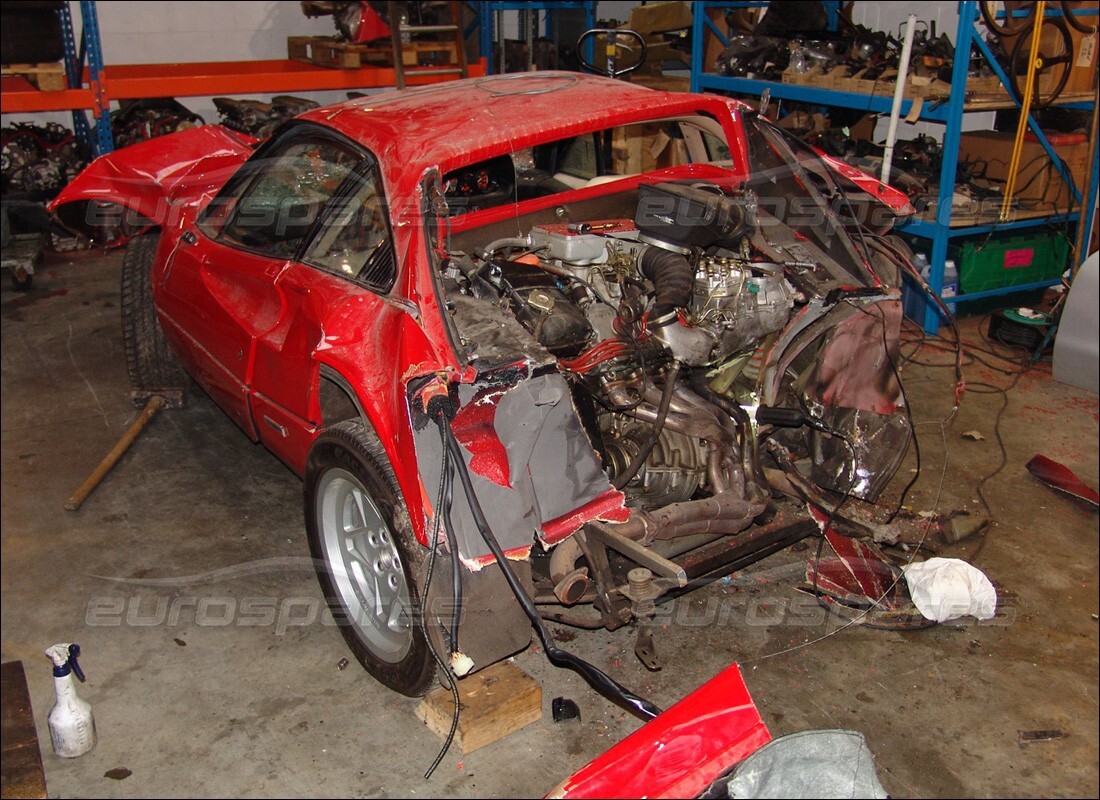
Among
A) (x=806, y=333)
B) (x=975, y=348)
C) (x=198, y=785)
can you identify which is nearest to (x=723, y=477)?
(x=806, y=333)

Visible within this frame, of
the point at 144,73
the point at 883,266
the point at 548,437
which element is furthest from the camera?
the point at 144,73

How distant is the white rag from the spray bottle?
275cm

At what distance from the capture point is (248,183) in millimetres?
3914

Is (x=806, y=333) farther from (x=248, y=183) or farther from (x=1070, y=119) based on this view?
(x=1070, y=119)

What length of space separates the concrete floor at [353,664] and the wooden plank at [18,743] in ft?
0.14

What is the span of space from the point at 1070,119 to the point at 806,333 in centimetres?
428

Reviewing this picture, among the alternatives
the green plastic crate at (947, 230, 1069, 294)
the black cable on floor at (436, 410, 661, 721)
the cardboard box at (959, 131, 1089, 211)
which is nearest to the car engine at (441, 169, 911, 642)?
the black cable on floor at (436, 410, 661, 721)

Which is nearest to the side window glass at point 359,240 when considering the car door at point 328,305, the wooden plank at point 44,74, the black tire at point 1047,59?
the car door at point 328,305

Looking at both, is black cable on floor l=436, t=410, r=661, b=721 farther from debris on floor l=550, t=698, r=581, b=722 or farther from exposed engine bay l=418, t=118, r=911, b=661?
debris on floor l=550, t=698, r=581, b=722

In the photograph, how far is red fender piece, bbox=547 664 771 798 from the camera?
2.17m

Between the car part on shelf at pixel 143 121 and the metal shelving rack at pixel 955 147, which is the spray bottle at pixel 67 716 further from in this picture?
the car part on shelf at pixel 143 121

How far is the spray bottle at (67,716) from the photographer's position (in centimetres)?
280

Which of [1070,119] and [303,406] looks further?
[1070,119]

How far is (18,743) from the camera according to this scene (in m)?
2.87
